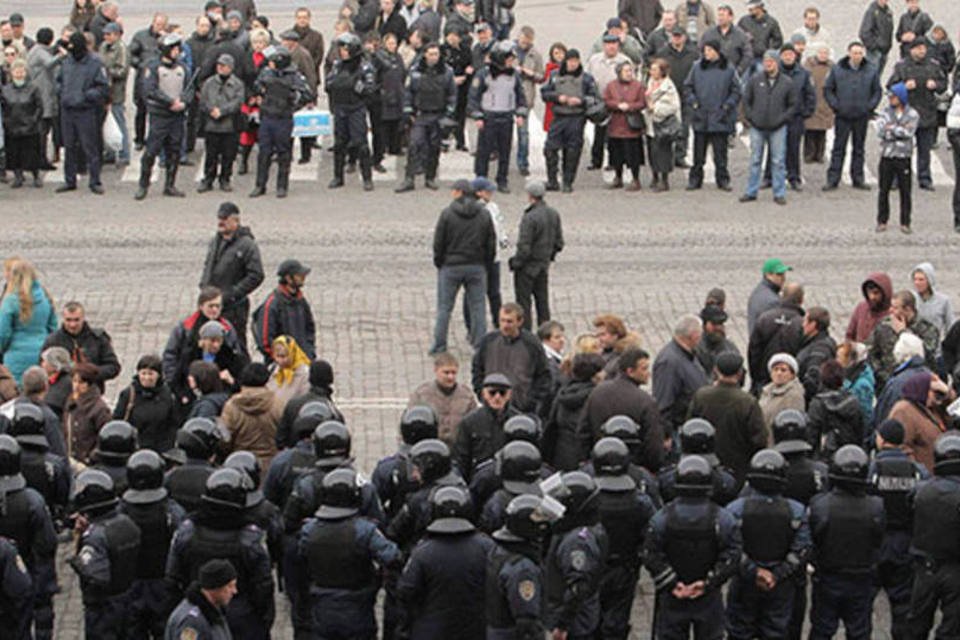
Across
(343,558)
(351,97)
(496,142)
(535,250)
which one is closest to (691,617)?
(343,558)

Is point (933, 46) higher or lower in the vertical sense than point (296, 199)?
higher

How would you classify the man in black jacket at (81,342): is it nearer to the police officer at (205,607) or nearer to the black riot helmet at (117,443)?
the black riot helmet at (117,443)

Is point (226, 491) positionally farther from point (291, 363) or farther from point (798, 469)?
point (798, 469)

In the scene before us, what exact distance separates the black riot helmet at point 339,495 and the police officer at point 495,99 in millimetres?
13555

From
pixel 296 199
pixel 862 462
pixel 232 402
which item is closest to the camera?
pixel 862 462

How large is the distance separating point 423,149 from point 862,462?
44.5ft

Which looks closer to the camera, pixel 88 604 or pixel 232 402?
pixel 88 604

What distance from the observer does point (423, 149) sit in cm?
2652

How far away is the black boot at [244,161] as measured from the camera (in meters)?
27.3

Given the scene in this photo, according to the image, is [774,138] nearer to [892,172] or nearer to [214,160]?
[892,172]

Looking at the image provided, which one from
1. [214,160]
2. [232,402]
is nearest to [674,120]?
[214,160]

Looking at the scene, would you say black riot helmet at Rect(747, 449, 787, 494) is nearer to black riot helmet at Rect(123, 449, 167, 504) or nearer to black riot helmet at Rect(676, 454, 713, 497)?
black riot helmet at Rect(676, 454, 713, 497)

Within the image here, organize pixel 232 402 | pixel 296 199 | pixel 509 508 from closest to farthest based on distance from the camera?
1. pixel 509 508
2. pixel 232 402
3. pixel 296 199

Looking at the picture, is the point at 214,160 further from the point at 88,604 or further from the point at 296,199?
the point at 88,604
